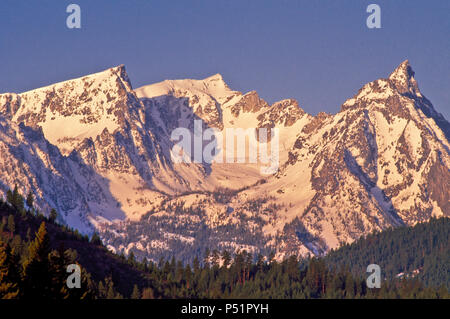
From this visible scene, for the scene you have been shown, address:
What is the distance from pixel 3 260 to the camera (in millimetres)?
143250
